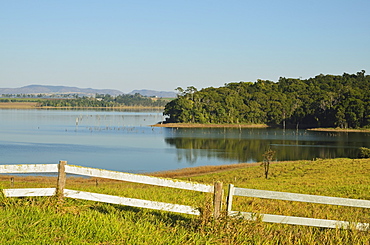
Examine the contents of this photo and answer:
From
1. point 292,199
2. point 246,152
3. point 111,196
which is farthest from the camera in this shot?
point 246,152

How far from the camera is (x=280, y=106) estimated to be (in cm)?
16250

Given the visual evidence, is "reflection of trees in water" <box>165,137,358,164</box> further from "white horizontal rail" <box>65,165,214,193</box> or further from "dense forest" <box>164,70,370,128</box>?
"dense forest" <box>164,70,370,128</box>

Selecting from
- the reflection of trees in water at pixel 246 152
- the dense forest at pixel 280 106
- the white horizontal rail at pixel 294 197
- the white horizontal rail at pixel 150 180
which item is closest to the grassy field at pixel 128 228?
the white horizontal rail at pixel 150 180

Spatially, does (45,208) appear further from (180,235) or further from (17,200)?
(180,235)

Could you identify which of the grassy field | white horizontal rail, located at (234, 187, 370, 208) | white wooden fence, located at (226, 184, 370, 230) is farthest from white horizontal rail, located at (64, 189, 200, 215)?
white horizontal rail, located at (234, 187, 370, 208)

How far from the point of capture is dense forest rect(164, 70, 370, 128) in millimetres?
135750

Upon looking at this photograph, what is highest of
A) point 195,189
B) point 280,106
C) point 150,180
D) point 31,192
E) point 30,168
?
point 280,106

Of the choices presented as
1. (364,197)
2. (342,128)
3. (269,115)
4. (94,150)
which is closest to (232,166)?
(94,150)

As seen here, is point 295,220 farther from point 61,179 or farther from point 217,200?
point 61,179

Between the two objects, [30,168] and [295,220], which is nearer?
[295,220]

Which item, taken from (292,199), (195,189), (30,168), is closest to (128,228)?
(195,189)

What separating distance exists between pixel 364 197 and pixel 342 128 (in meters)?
125

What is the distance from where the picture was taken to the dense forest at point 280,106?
5344 inches

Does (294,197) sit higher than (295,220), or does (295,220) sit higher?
(294,197)
